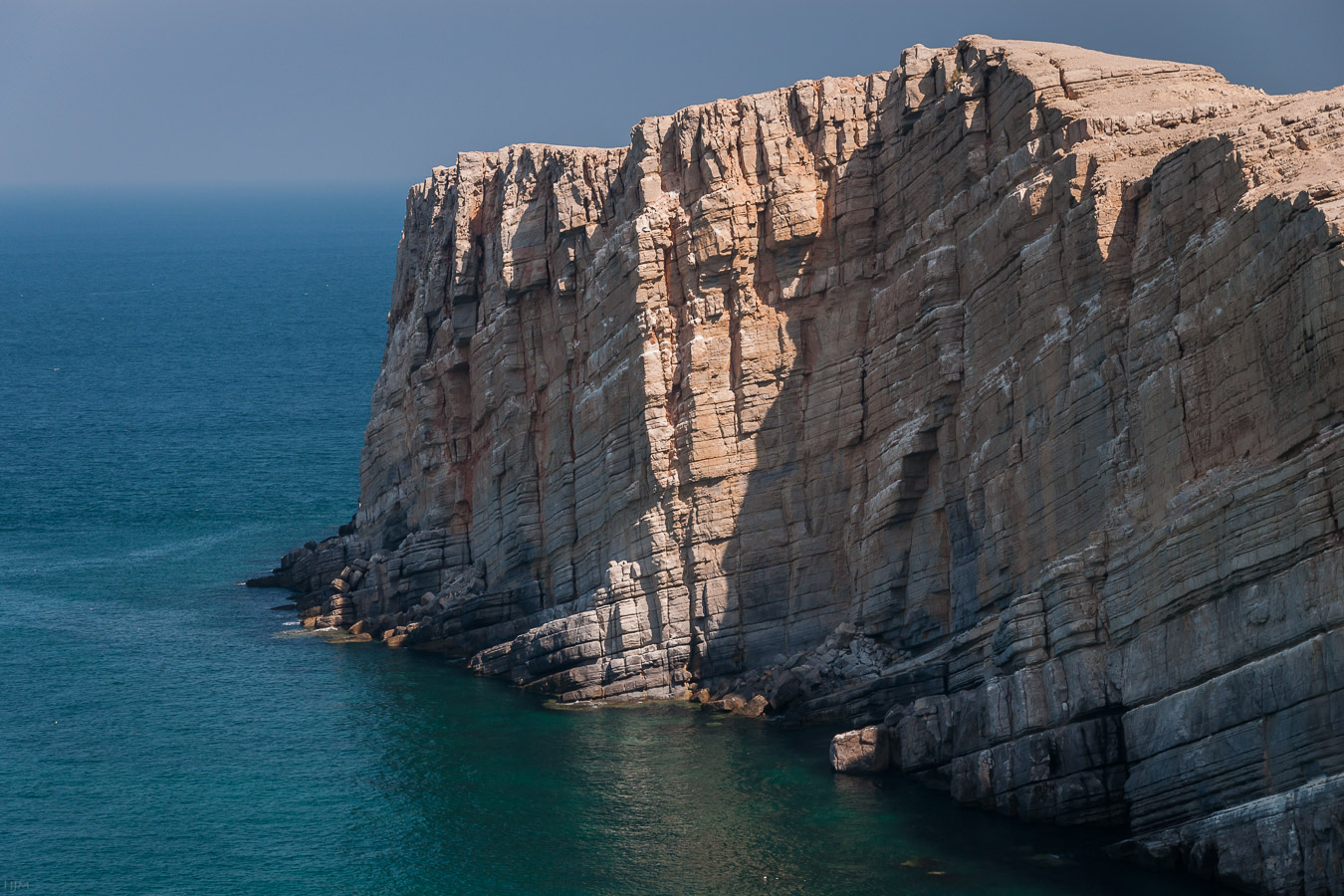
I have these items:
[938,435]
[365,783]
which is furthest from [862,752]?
[365,783]

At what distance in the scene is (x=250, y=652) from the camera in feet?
290

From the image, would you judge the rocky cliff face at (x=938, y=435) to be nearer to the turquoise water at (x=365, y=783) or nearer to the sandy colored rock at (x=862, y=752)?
the sandy colored rock at (x=862, y=752)

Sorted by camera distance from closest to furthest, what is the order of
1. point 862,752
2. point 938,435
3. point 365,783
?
point 862,752 < point 365,783 < point 938,435

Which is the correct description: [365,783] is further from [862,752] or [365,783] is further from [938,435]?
[938,435]

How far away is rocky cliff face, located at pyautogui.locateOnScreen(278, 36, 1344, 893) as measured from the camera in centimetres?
4894

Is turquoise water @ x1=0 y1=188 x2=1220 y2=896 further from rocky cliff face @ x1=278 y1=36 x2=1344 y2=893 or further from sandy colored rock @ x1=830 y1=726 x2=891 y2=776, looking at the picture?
rocky cliff face @ x1=278 y1=36 x2=1344 y2=893

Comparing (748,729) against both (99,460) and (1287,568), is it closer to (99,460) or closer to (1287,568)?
(1287,568)

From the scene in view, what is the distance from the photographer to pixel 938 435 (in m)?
68.3

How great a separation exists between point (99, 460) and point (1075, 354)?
101142 mm

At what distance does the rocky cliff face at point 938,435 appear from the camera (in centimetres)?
4894

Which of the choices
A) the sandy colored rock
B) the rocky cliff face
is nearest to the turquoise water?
the sandy colored rock

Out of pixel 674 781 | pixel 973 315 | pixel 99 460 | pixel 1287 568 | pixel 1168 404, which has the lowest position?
pixel 674 781

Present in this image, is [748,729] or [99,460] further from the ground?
[99,460]

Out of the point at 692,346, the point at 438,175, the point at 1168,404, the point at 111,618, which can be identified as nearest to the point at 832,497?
the point at 692,346
